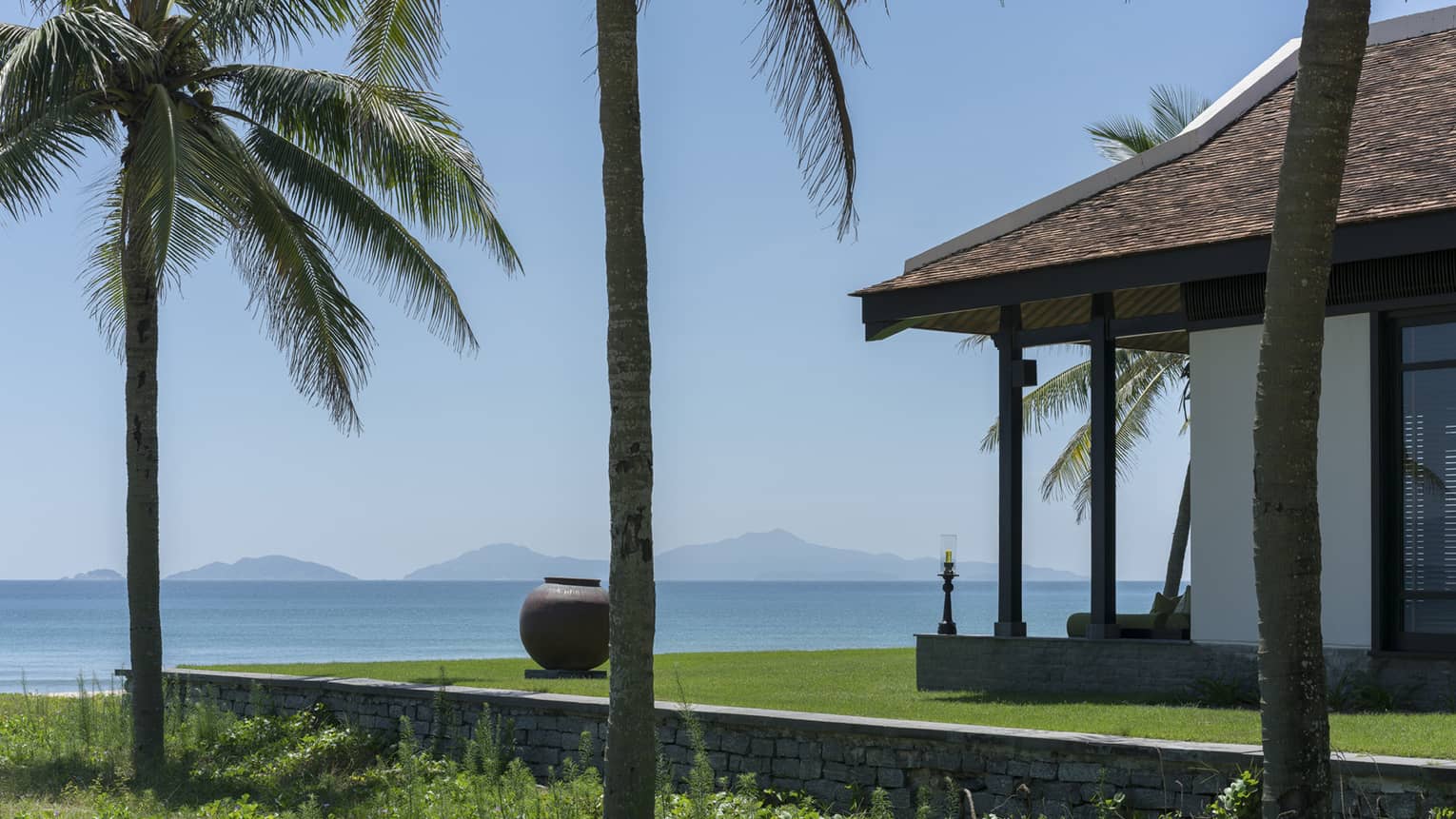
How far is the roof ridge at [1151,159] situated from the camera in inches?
618

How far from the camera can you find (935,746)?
32.7 feet

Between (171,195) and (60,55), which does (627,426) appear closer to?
(171,195)

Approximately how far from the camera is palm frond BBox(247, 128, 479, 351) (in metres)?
15.0

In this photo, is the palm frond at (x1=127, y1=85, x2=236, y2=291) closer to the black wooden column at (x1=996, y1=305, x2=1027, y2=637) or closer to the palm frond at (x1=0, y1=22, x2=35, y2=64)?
the palm frond at (x1=0, y1=22, x2=35, y2=64)

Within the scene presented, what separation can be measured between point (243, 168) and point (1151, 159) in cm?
899

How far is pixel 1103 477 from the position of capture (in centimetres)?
1416

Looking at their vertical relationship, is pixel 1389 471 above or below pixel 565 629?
above

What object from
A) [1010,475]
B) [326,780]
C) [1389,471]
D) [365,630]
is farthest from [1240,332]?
[365,630]

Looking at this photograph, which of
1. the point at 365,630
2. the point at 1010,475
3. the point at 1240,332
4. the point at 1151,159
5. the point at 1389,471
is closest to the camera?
the point at 1389,471

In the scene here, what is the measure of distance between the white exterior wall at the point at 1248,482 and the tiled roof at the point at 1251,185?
1037 mm

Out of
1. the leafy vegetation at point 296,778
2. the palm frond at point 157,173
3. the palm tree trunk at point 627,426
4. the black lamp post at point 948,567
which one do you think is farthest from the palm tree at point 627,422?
the black lamp post at point 948,567

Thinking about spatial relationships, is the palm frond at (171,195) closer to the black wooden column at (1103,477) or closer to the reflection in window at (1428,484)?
the black wooden column at (1103,477)

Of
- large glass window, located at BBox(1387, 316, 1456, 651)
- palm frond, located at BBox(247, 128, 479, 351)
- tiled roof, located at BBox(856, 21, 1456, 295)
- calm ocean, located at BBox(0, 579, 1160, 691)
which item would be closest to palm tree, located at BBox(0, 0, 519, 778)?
palm frond, located at BBox(247, 128, 479, 351)

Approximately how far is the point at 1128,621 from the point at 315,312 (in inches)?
350
